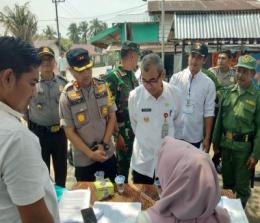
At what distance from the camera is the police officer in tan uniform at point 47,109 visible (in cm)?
338

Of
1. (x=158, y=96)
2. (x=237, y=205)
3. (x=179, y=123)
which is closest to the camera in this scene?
(x=237, y=205)

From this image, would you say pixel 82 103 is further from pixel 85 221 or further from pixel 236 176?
pixel 236 176

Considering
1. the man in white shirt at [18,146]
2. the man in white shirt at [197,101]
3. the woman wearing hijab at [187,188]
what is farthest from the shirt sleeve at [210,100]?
the man in white shirt at [18,146]

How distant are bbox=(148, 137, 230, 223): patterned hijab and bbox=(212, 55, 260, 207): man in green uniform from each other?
68.4 inches

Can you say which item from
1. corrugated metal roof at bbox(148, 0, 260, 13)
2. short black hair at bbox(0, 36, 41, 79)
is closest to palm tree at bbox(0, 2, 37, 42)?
corrugated metal roof at bbox(148, 0, 260, 13)

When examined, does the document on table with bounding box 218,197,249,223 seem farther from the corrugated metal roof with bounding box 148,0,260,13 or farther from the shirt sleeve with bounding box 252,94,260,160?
the corrugated metal roof with bounding box 148,0,260,13

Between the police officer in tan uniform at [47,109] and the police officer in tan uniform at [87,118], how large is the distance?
79cm

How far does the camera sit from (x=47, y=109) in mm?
3385

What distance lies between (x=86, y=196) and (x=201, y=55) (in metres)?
2.15

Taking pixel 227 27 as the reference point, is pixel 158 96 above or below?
below

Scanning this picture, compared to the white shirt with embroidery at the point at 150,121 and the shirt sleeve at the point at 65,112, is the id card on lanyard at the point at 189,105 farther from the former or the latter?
the shirt sleeve at the point at 65,112

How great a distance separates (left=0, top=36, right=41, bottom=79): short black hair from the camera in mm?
1079

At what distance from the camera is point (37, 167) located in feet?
3.52

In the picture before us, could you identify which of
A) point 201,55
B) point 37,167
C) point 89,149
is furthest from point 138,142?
point 37,167
